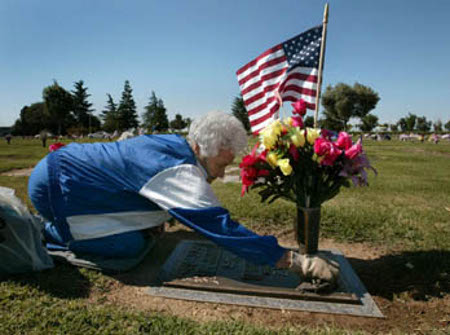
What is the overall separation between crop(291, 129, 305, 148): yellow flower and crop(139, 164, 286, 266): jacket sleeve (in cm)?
63

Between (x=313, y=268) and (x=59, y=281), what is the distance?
180 centimetres

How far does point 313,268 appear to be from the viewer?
196 centimetres

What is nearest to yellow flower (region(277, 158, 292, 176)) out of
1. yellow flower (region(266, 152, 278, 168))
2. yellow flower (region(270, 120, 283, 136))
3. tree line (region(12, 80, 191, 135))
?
yellow flower (region(266, 152, 278, 168))

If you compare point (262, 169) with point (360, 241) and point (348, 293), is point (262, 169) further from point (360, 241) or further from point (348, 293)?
point (360, 241)

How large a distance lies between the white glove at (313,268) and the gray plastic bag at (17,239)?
190 centimetres

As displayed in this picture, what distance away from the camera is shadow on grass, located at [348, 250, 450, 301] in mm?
2191

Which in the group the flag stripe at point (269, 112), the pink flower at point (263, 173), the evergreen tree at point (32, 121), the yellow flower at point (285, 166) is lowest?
the pink flower at point (263, 173)

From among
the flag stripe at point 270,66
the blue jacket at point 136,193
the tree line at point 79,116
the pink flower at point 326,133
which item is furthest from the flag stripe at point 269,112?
the tree line at point 79,116

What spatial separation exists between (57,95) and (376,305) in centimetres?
6244

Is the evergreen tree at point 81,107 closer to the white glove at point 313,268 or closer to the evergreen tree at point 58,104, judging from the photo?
the evergreen tree at point 58,104

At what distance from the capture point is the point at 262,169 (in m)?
2.12

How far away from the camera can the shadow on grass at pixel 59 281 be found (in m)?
2.04

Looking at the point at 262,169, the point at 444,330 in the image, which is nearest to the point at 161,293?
the point at 262,169

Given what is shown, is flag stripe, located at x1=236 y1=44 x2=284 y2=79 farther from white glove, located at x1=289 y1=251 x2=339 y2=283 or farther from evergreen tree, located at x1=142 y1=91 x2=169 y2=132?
evergreen tree, located at x1=142 y1=91 x2=169 y2=132
